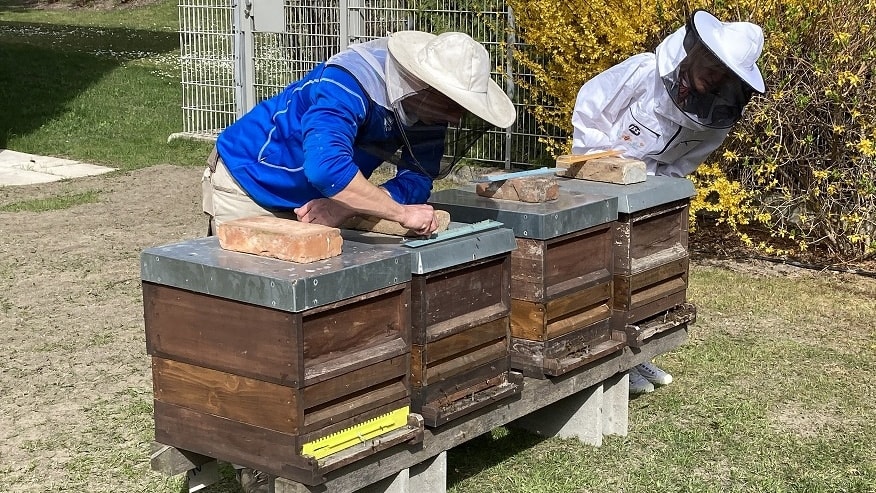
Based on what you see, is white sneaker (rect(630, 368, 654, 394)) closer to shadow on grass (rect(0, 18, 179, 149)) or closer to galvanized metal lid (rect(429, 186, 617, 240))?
galvanized metal lid (rect(429, 186, 617, 240))

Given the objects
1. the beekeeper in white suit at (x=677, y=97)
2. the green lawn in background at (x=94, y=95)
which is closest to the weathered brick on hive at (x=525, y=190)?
the beekeeper in white suit at (x=677, y=97)

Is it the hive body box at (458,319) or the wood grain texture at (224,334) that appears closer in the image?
the wood grain texture at (224,334)

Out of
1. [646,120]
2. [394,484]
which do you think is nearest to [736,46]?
[646,120]

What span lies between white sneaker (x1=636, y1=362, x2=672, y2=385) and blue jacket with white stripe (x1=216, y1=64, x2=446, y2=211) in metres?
1.39

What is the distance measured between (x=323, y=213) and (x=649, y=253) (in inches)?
46.2

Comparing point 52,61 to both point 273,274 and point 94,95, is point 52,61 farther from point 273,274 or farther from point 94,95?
point 273,274

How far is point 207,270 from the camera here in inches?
92.3

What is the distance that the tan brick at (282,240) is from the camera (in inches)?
93.9

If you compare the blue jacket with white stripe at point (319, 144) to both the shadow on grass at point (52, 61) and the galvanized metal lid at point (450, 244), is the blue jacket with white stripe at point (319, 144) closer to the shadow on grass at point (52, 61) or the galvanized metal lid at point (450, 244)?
the galvanized metal lid at point (450, 244)

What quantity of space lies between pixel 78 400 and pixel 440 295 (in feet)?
6.00

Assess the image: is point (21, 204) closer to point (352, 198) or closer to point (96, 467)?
point (96, 467)

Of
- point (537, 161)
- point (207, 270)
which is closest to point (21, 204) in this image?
point (537, 161)

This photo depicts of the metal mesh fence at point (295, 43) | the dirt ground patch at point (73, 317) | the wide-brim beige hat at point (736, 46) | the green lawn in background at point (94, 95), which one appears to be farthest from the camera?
the green lawn in background at point (94, 95)

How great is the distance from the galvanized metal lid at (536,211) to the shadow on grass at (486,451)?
0.80 meters
